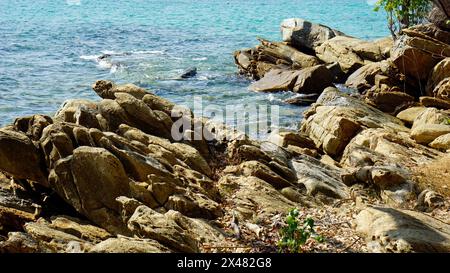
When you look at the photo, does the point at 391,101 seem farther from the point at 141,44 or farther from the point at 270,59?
the point at 141,44

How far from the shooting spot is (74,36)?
55.0m

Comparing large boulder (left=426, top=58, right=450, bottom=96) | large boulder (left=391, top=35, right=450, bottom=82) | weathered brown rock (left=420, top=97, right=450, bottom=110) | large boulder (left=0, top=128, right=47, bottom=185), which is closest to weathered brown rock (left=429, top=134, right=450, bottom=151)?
weathered brown rock (left=420, top=97, right=450, bottom=110)

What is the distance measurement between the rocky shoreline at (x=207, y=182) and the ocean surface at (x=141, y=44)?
9098mm

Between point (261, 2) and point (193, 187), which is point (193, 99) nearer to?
point (193, 187)

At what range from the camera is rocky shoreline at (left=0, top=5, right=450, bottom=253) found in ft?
34.7

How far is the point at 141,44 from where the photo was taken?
51656 millimetres

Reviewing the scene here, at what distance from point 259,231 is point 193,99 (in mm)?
20749

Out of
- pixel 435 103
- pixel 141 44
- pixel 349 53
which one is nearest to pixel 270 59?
pixel 349 53

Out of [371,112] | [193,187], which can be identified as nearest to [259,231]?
[193,187]

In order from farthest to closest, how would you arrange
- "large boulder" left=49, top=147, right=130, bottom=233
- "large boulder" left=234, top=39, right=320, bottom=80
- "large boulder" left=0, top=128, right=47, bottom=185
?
1. "large boulder" left=234, top=39, right=320, bottom=80
2. "large boulder" left=0, top=128, right=47, bottom=185
3. "large boulder" left=49, top=147, right=130, bottom=233

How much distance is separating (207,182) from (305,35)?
28826 millimetres

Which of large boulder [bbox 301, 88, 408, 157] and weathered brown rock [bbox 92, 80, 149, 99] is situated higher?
weathered brown rock [bbox 92, 80, 149, 99]

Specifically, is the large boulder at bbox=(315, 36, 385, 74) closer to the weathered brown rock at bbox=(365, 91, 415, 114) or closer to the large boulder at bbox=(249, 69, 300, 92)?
the large boulder at bbox=(249, 69, 300, 92)

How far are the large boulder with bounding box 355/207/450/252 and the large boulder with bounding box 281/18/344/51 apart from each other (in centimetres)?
2940
